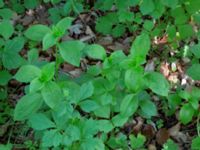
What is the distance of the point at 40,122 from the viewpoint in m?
2.42

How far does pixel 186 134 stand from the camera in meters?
3.13

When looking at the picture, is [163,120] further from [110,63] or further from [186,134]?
[110,63]

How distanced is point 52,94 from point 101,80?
345mm

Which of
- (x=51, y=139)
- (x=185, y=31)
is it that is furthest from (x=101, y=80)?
(x=185, y=31)

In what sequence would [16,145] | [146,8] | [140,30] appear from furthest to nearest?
[140,30], [146,8], [16,145]

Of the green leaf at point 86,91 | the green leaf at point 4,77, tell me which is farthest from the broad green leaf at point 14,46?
the green leaf at point 86,91

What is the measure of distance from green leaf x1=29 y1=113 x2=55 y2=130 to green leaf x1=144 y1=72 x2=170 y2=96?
0.56 meters

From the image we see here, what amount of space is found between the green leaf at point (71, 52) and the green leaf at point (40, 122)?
32cm

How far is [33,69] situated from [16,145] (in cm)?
69

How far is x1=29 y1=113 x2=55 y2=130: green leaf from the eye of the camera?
2.41m

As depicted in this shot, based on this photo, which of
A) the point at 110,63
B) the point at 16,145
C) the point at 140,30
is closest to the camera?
the point at 110,63

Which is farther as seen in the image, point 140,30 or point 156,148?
point 140,30

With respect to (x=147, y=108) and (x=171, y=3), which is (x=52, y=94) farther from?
(x=171, y=3)

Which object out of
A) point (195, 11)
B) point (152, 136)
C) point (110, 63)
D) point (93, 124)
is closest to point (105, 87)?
Result: point (110, 63)
